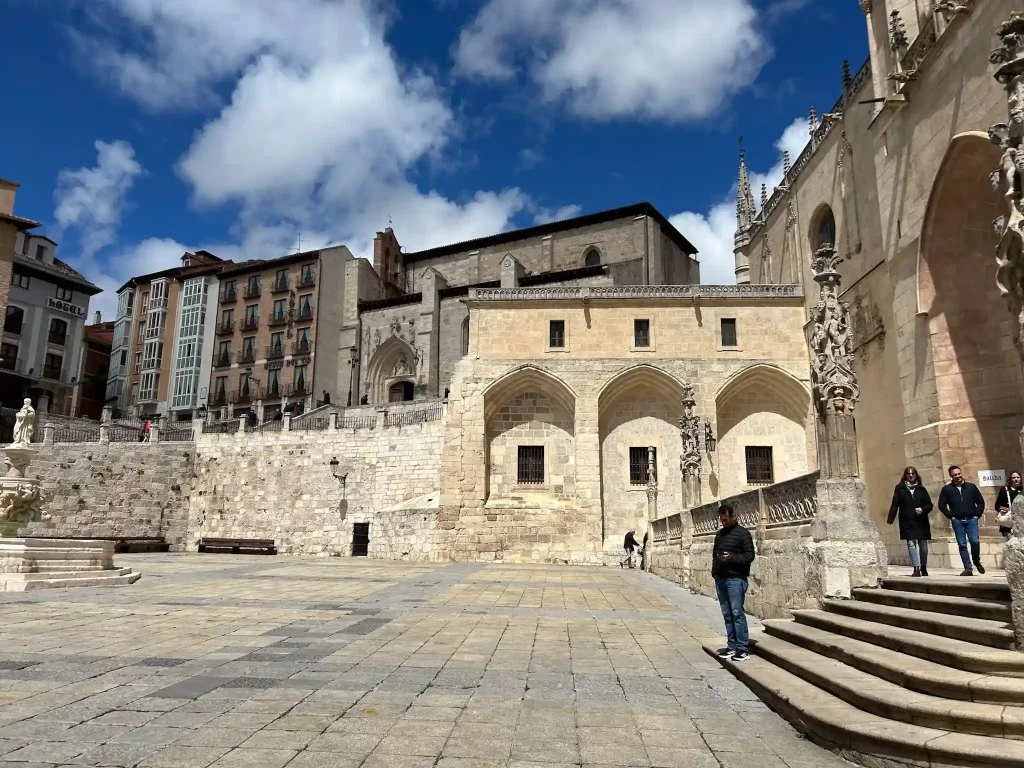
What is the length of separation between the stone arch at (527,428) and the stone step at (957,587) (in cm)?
1961

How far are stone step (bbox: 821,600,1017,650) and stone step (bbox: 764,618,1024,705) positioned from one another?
1.32ft

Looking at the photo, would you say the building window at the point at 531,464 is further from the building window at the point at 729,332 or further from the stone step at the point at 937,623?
the stone step at the point at 937,623

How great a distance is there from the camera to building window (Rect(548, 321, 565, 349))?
27.9m

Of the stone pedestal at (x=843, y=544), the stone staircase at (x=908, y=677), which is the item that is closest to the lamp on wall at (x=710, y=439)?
the stone pedestal at (x=843, y=544)

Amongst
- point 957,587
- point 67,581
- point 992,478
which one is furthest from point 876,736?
point 67,581

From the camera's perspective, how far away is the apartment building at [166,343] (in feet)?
164

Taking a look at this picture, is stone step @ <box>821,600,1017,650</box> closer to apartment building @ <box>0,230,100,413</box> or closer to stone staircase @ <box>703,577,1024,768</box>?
stone staircase @ <box>703,577,1024,768</box>

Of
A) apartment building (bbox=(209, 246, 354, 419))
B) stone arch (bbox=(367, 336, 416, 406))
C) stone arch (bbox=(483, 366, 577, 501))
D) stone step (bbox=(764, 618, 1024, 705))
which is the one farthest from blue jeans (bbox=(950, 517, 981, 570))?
apartment building (bbox=(209, 246, 354, 419))

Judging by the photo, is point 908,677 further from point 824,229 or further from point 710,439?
point 824,229

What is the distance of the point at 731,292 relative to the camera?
89.9 ft

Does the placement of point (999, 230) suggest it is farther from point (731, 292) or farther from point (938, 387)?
point (731, 292)

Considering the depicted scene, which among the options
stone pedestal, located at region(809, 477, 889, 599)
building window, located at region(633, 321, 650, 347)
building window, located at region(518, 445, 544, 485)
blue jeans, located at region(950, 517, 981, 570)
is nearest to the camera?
stone pedestal, located at region(809, 477, 889, 599)

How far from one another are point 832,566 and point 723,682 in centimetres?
266

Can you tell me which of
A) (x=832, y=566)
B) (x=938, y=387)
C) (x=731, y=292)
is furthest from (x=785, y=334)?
(x=832, y=566)
